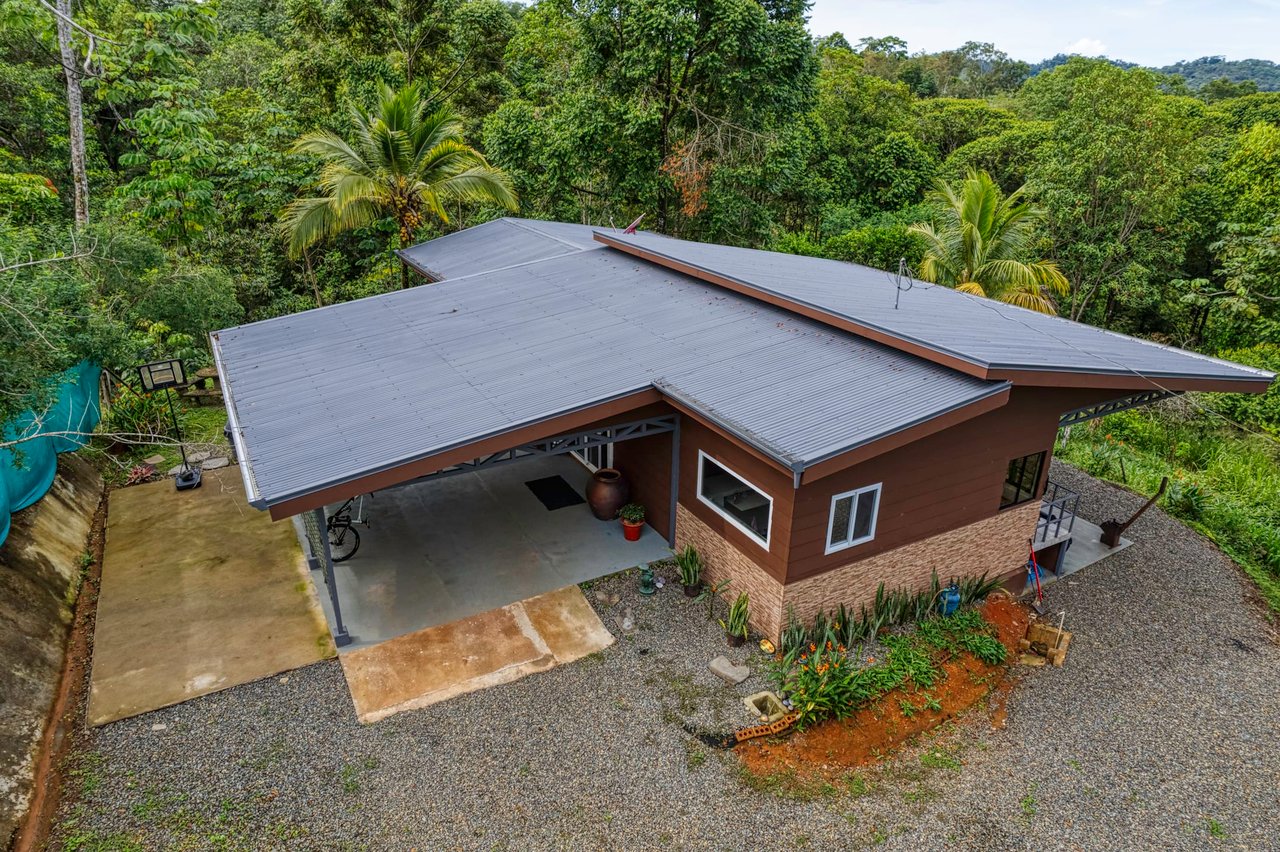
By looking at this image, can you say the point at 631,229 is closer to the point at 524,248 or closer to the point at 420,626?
the point at 524,248

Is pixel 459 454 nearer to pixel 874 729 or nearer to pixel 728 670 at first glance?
pixel 728 670

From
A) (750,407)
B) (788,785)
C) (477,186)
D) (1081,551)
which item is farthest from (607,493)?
(477,186)

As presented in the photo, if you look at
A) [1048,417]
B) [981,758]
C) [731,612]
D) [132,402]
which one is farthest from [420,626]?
[132,402]

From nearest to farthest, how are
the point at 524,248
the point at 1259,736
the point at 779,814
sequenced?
the point at 779,814 < the point at 1259,736 < the point at 524,248

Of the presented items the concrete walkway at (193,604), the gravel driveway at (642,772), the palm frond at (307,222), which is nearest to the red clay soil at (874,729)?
the gravel driveway at (642,772)

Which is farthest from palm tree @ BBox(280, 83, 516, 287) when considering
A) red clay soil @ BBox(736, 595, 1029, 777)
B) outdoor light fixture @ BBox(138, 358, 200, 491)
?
red clay soil @ BBox(736, 595, 1029, 777)

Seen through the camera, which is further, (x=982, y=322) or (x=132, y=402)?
(x=132, y=402)
